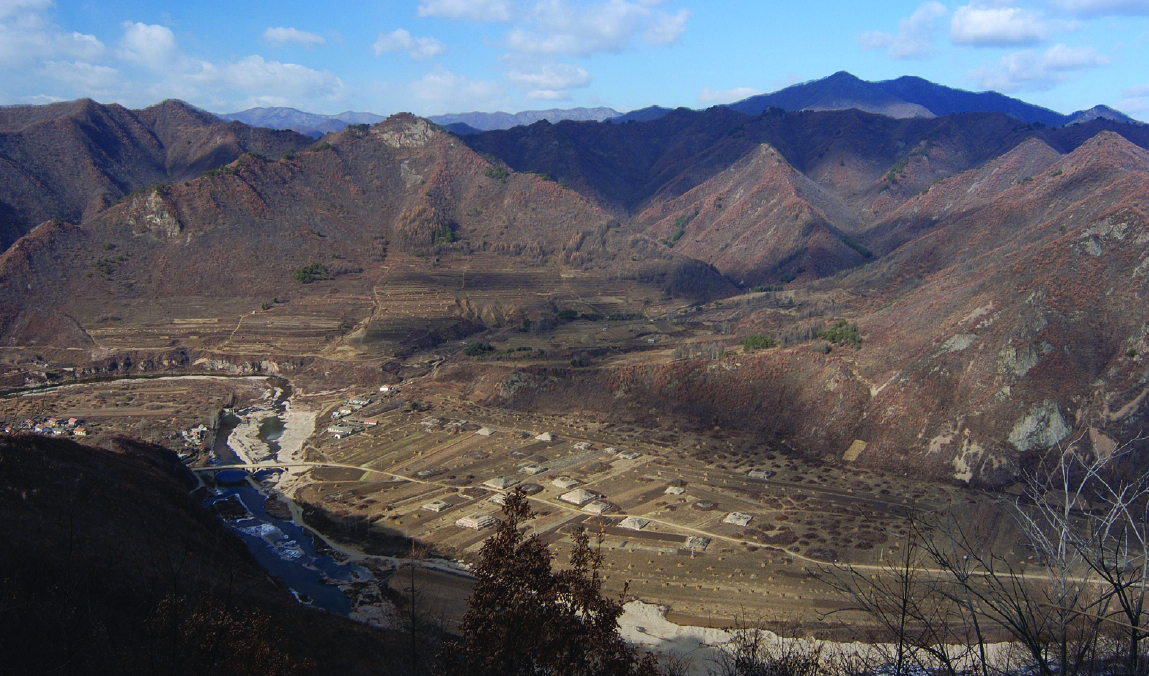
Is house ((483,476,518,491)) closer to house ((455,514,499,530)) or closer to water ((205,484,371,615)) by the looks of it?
house ((455,514,499,530))

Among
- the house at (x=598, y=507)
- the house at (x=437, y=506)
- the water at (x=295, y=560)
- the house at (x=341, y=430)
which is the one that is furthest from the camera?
the house at (x=341, y=430)

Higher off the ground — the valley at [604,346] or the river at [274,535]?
the valley at [604,346]

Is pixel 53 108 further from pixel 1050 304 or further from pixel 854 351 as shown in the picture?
pixel 1050 304

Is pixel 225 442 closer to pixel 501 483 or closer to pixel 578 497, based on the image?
pixel 501 483

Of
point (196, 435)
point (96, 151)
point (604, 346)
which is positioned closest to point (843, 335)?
point (604, 346)

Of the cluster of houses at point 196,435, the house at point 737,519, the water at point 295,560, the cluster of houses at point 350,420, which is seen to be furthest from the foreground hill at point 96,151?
the house at point 737,519

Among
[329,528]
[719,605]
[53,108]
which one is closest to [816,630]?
[719,605]

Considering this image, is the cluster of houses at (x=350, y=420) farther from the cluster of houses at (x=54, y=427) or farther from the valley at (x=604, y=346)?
the cluster of houses at (x=54, y=427)
